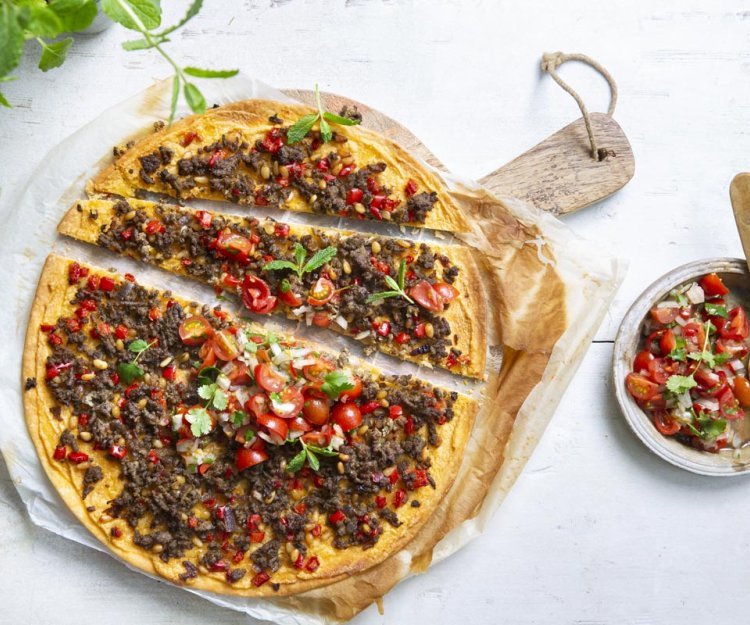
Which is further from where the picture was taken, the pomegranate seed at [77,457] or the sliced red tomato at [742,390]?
the sliced red tomato at [742,390]

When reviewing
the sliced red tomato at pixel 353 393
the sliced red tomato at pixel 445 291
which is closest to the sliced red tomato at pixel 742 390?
the sliced red tomato at pixel 445 291

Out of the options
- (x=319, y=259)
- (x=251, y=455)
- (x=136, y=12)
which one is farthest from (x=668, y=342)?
(x=136, y=12)

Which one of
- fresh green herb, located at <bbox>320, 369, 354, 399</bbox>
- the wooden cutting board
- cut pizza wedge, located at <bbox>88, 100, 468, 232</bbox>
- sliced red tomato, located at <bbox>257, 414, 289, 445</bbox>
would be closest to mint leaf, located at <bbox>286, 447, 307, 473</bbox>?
sliced red tomato, located at <bbox>257, 414, 289, 445</bbox>

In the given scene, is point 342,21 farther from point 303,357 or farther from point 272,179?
point 303,357

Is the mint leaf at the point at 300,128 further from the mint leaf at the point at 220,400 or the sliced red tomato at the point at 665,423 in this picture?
the sliced red tomato at the point at 665,423

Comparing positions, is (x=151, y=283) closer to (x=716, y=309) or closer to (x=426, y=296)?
(x=426, y=296)

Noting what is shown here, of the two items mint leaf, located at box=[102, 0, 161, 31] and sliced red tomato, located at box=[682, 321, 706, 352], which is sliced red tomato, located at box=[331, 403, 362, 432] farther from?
mint leaf, located at box=[102, 0, 161, 31]

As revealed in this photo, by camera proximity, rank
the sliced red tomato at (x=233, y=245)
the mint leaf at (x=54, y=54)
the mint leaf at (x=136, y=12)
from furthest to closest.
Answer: the sliced red tomato at (x=233, y=245)
the mint leaf at (x=54, y=54)
the mint leaf at (x=136, y=12)
